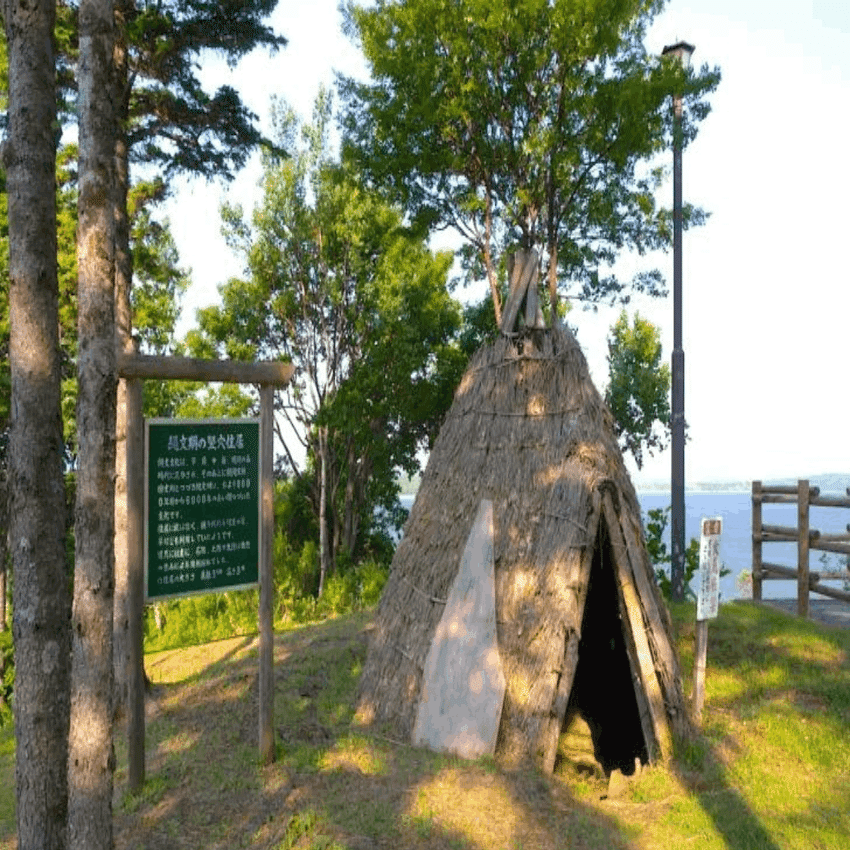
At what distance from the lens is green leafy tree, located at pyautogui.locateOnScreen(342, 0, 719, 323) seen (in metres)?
13.1

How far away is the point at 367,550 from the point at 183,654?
38.5 ft

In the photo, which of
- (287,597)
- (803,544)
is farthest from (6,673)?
(803,544)

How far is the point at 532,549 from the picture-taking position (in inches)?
294

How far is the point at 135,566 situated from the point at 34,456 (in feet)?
Result: 3.89

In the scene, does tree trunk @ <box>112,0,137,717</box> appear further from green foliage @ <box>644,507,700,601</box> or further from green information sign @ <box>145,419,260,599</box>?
green foliage @ <box>644,507,700,601</box>

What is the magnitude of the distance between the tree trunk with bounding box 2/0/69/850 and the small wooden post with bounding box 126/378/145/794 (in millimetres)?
615

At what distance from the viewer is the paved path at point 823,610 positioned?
497 inches

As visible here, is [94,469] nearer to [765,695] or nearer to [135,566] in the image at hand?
[135,566]

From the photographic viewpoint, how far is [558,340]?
8.41 m

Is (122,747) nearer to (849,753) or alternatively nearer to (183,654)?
(183,654)

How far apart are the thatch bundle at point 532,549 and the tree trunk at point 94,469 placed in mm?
2881

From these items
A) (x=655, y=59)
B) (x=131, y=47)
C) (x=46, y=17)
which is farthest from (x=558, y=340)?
(x=655, y=59)

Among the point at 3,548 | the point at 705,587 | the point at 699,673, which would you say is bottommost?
the point at 3,548

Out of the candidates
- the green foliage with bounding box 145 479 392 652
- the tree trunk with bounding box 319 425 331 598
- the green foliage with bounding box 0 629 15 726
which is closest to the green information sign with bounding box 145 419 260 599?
the green foliage with bounding box 145 479 392 652
